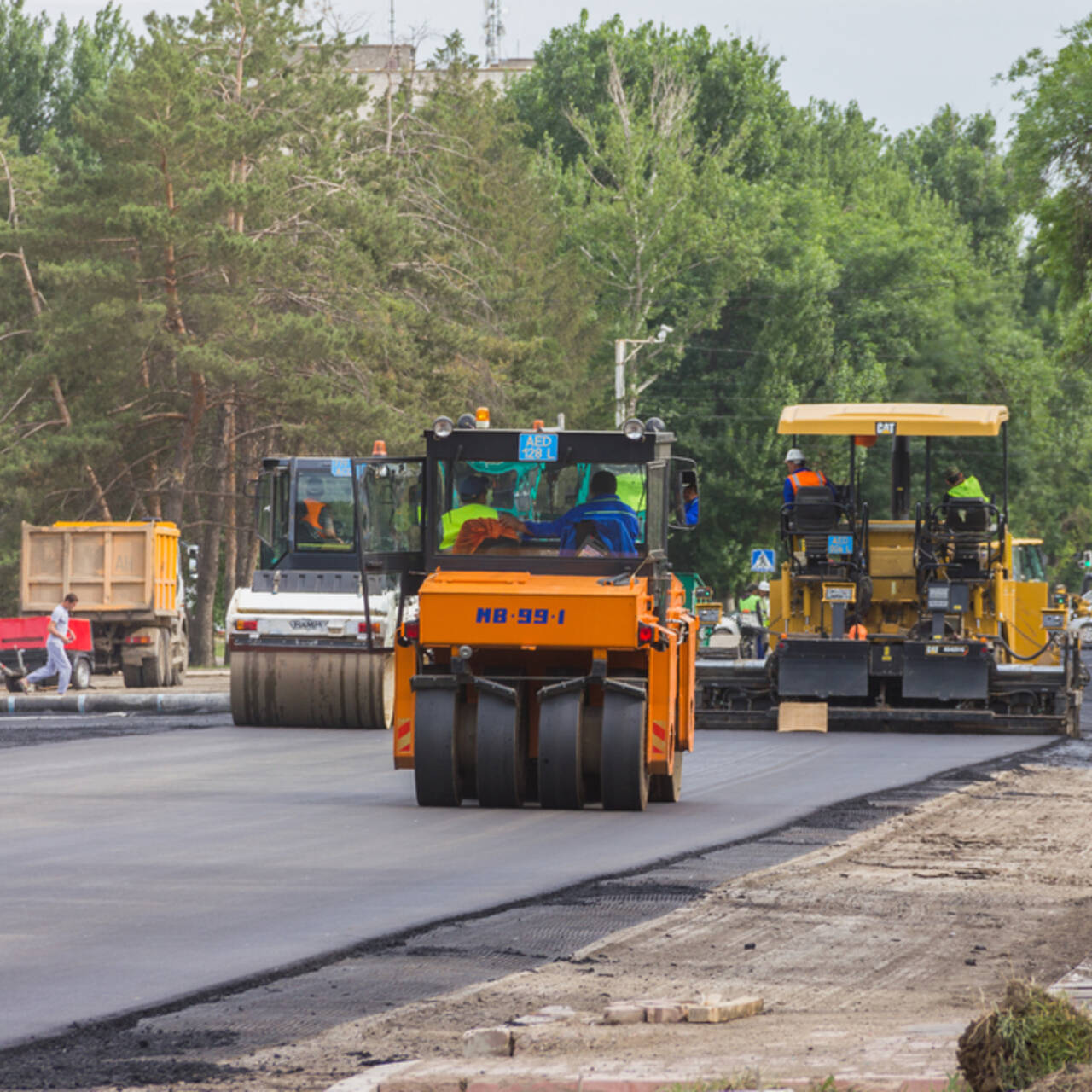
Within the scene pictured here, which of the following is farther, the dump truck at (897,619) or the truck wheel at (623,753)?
the dump truck at (897,619)

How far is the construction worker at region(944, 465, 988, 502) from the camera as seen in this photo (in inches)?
912

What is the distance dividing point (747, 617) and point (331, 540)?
46.1ft

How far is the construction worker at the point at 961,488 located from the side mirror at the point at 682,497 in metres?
9.35

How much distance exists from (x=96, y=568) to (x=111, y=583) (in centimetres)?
39

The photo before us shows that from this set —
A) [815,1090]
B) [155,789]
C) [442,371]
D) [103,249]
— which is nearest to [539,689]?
[155,789]

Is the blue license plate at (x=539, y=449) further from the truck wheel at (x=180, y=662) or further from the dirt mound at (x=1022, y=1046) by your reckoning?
the truck wheel at (x=180, y=662)

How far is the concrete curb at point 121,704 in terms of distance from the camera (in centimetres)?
2788

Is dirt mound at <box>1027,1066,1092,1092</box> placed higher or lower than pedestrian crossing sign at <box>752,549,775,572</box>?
lower

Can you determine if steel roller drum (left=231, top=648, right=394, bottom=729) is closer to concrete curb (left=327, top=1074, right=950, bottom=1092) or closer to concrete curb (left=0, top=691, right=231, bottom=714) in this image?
concrete curb (left=0, top=691, right=231, bottom=714)

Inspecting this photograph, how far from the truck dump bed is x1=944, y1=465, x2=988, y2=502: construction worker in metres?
15.0

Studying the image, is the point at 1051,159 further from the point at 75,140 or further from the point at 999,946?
the point at 75,140

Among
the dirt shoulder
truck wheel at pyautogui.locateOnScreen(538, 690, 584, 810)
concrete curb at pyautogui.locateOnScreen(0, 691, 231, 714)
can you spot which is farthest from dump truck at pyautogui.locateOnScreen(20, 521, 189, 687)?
the dirt shoulder

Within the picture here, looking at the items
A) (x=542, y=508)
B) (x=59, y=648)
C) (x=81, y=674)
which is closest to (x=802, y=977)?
(x=542, y=508)

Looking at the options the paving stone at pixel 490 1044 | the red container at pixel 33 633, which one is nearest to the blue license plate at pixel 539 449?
the paving stone at pixel 490 1044
